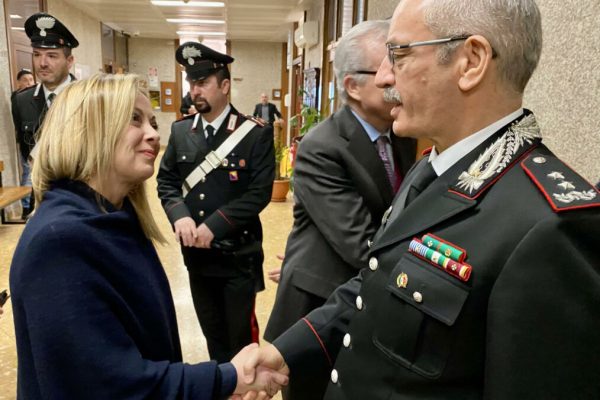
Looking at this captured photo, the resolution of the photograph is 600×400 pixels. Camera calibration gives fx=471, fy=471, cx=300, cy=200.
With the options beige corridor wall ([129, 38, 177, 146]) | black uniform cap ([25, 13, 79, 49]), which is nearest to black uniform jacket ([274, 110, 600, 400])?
black uniform cap ([25, 13, 79, 49])

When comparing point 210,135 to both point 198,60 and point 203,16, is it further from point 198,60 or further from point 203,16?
point 203,16

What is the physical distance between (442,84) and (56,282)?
0.84m

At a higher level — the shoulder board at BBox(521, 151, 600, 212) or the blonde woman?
the shoulder board at BBox(521, 151, 600, 212)

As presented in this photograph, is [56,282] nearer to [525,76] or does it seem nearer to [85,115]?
[85,115]

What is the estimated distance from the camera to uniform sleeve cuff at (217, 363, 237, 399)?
112 centimetres

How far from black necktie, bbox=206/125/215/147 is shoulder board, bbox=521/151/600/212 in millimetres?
1929

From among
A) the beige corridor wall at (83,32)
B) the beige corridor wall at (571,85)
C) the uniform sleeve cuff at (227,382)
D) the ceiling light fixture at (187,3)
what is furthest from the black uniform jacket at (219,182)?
the ceiling light fixture at (187,3)

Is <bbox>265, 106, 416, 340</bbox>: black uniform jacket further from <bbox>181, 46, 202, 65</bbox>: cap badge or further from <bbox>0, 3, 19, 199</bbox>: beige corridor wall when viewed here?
<bbox>0, 3, 19, 199</bbox>: beige corridor wall

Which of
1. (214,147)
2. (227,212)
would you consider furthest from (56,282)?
(214,147)

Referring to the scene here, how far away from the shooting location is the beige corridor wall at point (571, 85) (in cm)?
135

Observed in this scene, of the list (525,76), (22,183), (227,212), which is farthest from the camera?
(22,183)

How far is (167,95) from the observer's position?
16719 millimetres

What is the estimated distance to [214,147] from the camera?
252 cm

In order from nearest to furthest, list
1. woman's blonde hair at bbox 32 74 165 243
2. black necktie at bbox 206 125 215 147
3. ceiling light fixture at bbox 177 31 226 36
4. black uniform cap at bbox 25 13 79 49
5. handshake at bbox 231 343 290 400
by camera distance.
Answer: woman's blonde hair at bbox 32 74 165 243, handshake at bbox 231 343 290 400, black necktie at bbox 206 125 215 147, black uniform cap at bbox 25 13 79 49, ceiling light fixture at bbox 177 31 226 36
